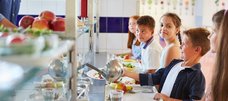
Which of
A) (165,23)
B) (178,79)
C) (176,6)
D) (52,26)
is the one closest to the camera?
(52,26)

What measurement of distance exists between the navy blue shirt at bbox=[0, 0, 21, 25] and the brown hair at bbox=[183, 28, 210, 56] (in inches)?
45.6

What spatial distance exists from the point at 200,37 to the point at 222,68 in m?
0.48

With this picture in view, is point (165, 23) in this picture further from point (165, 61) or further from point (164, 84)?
point (164, 84)

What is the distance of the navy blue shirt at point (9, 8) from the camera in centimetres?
216

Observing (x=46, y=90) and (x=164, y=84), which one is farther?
(x=164, y=84)

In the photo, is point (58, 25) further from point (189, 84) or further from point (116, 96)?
point (189, 84)

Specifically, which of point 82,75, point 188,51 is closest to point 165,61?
point 188,51

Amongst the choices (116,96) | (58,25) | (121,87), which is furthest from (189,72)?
(58,25)

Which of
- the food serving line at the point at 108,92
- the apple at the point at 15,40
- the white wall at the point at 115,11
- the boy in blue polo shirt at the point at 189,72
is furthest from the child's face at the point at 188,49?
the white wall at the point at 115,11

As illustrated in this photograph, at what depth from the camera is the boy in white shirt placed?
231cm

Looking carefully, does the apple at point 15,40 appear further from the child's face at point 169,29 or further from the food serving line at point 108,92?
the child's face at point 169,29

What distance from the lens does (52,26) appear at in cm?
105

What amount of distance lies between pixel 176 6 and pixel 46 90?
292 cm

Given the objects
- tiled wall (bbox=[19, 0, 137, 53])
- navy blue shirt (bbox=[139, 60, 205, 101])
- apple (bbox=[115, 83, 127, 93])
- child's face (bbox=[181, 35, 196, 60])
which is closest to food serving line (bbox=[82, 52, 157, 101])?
apple (bbox=[115, 83, 127, 93])
